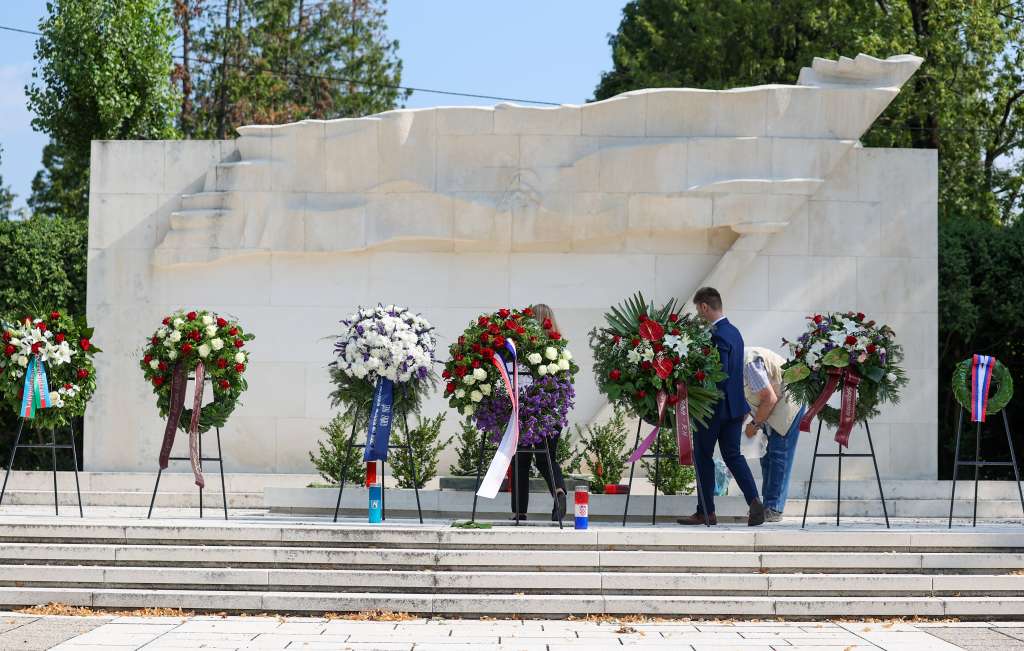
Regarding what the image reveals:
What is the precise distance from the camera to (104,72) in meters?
17.8

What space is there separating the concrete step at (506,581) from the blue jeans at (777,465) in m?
2.03

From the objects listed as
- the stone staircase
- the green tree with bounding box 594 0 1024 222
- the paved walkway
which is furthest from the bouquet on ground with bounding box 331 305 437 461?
the green tree with bounding box 594 0 1024 222

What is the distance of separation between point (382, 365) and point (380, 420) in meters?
0.47

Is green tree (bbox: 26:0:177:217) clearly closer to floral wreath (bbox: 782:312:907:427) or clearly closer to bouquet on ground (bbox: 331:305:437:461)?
bouquet on ground (bbox: 331:305:437:461)

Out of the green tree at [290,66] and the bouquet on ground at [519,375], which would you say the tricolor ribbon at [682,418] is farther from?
the green tree at [290,66]

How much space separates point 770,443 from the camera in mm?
10328

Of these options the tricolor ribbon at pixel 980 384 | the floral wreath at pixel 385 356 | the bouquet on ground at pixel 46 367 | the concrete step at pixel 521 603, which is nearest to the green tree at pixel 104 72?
the bouquet on ground at pixel 46 367

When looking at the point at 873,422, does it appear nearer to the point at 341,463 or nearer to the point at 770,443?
the point at 770,443

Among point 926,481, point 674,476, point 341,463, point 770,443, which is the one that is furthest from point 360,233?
point 926,481

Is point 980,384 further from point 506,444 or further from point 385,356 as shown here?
point 385,356

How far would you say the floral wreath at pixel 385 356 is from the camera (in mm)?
9680

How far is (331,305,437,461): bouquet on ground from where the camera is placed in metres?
9.69

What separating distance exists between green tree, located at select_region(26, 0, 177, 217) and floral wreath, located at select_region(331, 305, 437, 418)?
978 centimetres

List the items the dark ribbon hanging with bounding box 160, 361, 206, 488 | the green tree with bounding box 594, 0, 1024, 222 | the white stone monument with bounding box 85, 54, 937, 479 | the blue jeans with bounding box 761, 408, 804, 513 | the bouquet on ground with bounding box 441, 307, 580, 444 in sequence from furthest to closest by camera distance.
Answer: the green tree with bounding box 594, 0, 1024, 222
the white stone monument with bounding box 85, 54, 937, 479
the blue jeans with bounding box 761, 408, 804, 513
the dark ribbon hanging with bounding box 160, 361, 206, 488
the bouquet on ground with bounding box 441, 307, 580, 444
